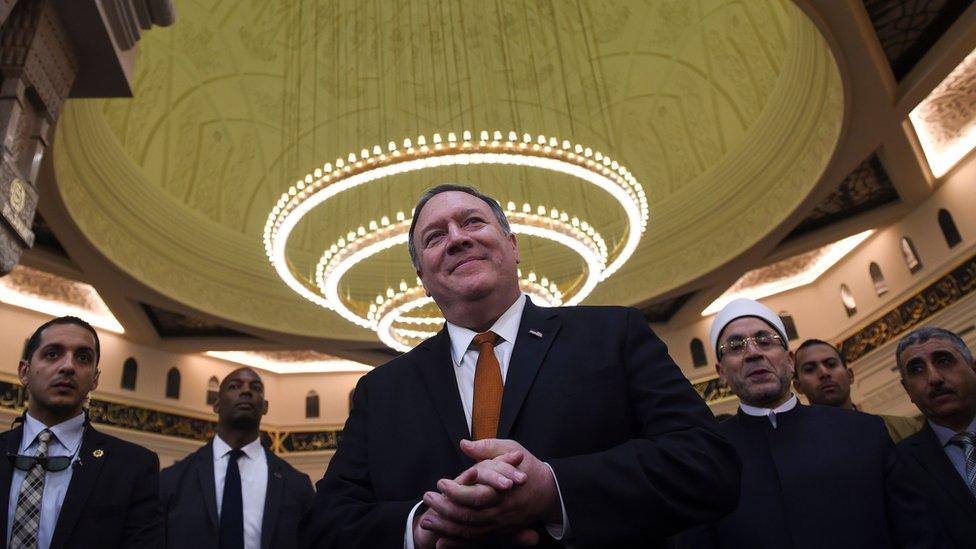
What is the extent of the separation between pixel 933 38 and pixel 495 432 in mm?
7763

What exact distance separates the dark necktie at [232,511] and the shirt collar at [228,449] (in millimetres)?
73

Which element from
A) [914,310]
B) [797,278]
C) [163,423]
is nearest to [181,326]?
[163,423]

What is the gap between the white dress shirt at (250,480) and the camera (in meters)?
3.41

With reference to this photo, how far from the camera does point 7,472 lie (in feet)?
7.52

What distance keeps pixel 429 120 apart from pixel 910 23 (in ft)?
22.1

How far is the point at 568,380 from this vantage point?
133 cm

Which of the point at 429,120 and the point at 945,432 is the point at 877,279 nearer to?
the point at 429,120

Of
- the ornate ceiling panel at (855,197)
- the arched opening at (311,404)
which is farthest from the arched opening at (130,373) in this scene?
the ornate ceiling panel at (855,197)

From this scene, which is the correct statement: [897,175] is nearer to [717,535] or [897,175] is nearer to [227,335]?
[717,535]

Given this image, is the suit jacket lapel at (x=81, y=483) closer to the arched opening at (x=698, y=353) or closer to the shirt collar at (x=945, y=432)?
the shirt collar at (x=945, y=432)

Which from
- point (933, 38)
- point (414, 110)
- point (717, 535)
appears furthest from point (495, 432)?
point (414, 110)

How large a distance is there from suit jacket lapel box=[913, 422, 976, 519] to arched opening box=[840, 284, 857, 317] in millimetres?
9335

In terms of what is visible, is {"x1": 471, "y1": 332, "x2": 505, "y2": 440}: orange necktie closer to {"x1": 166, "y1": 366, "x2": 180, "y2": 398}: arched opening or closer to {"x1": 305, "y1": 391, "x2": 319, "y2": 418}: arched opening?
{"x1": 166, "y1": 366, "x2": 180, "y2": 398}: arched opening

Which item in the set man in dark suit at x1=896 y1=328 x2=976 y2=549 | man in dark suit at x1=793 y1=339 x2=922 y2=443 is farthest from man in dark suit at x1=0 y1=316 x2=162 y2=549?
man in dark suit at x1=793 y1=339 x2=922 y2=443
